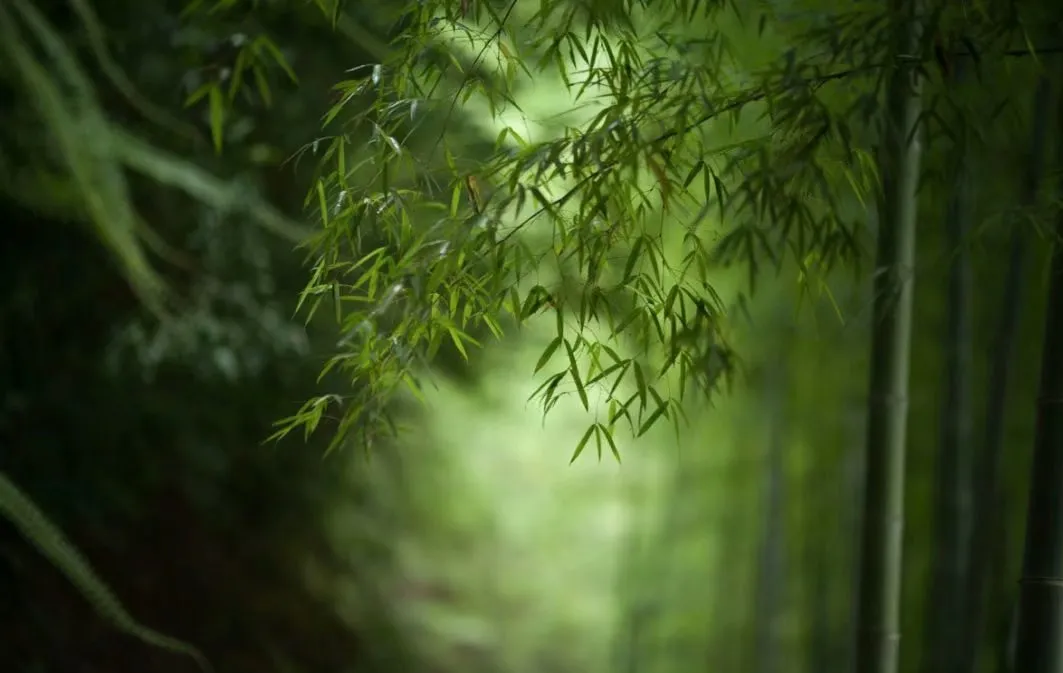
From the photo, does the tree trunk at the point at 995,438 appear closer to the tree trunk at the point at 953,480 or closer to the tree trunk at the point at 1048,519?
the tree trunk at the point at 953,480

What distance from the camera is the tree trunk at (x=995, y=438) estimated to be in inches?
80.9

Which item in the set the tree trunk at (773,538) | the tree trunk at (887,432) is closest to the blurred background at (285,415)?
the tree trunk at (773,538)

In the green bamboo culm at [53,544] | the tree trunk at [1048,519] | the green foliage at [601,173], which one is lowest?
the green bamboo culm at [53,544]

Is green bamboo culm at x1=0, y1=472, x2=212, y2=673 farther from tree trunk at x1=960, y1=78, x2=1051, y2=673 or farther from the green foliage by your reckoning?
tree trunk at x1=960, y1=78, x2=1051, y2=673

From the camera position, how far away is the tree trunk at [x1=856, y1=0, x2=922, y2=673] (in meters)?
1.87

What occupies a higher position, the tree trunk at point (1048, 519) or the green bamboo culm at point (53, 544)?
the tree trunk at point (1048, 519)

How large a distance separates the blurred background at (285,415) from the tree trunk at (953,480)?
1 centimetres

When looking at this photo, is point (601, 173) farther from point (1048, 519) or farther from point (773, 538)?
point (773, 538)

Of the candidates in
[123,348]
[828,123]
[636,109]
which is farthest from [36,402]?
[828,123]

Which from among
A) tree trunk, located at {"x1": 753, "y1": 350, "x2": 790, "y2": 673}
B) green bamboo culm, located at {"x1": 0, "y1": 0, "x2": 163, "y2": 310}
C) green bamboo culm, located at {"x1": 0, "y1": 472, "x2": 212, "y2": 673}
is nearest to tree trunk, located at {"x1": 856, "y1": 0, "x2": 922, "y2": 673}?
green bamboo culm, located at {"x1": 0, "y1": 472, "x2": 212, "y2": 673}

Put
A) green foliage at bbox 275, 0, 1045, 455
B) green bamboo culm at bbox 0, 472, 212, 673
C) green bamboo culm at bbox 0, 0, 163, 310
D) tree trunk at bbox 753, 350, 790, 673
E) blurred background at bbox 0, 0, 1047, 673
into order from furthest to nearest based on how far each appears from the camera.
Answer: tree trunk at bbox 753, 350, 790, 673 < blurred background at bbox 0, 0, 1047, 673 < green bamboo culm at bbox 0, 0, 163, 310 < green bamboo culm at bbox 0, 472, 212, 673 < green foliage at bbox 275, 0, 1045, 455

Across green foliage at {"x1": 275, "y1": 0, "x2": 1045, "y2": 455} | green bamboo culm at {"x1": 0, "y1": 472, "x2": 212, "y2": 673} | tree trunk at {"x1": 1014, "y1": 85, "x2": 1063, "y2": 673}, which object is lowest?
green bamboo culm at {"x1": 0, "y1": 472, "x2": 212, "y2": 673}

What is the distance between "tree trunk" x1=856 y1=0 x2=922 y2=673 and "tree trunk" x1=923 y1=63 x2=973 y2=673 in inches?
21.0

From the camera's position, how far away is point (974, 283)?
8.95 feet
